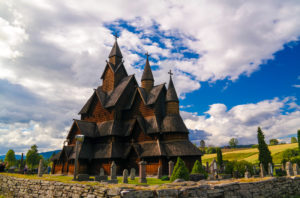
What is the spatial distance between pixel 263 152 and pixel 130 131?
79.6ft

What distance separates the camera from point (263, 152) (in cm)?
3791

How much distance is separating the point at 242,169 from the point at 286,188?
72.9 ft

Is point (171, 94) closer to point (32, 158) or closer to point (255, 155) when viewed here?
point (255, 155)

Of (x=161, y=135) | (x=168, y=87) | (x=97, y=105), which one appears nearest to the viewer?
(x=161, y=135)

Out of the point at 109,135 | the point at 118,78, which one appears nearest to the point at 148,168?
the point at 109,135

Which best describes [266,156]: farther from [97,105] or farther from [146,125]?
[97,105]

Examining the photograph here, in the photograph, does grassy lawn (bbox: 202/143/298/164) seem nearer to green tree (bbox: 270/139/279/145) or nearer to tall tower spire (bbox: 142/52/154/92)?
tall tower spire (bbox: 142/52/154/92)

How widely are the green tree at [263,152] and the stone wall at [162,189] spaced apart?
27.2m

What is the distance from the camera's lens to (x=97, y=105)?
39.8 m

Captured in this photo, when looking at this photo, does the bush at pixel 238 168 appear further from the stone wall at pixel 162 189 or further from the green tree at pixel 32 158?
the green tree at pixel 32 158

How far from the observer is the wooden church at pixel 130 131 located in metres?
30.4

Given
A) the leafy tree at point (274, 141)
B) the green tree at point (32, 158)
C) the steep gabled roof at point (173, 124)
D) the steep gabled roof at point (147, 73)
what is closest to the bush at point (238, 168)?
the steep gabled roof at point (173, 124)

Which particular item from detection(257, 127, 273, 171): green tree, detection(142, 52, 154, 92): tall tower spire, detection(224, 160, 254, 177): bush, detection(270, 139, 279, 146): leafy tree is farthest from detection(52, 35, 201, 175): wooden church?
detection(270, 139, 279, 146): leafy tree

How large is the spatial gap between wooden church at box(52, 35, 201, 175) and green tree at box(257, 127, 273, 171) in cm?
1507
